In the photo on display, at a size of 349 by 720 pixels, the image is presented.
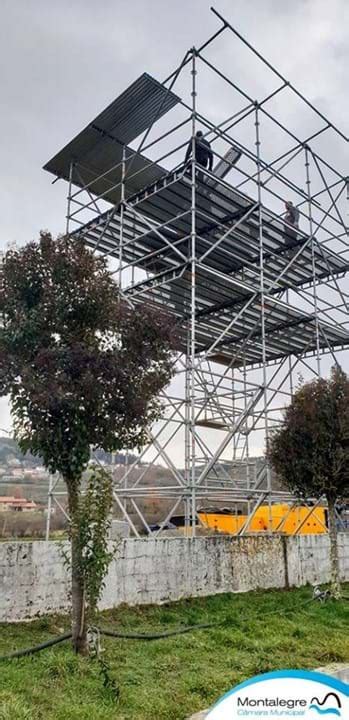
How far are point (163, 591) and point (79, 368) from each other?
429 cm

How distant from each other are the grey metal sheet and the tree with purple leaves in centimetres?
679

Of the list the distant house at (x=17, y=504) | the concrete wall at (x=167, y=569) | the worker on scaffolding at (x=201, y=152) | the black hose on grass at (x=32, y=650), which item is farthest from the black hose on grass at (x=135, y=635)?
the distant house at (x=17, y=504)

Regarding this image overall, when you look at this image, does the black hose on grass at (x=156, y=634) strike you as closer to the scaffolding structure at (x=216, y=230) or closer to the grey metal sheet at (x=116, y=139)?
the scaffolding structure at (x=216, y=230)

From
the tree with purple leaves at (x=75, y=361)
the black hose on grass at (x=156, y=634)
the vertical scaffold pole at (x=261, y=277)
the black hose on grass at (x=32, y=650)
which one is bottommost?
the black hose on grass at (x=156, y=634)

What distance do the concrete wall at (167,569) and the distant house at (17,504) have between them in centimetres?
Result: 700

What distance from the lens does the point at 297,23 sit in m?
9.38

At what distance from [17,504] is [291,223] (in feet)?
33.9

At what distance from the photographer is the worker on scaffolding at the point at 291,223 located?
13.2 meters

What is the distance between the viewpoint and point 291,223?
544 inches

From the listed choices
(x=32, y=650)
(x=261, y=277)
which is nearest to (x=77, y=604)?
(x=32, y=650)

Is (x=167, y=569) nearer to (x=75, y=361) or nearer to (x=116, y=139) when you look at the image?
(x=75, y=361)

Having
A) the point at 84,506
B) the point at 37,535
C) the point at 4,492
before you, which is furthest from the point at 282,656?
the point at 37,535

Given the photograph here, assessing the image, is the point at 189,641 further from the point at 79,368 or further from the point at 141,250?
the point at 141,250

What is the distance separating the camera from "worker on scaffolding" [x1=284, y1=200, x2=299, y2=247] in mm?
13238
